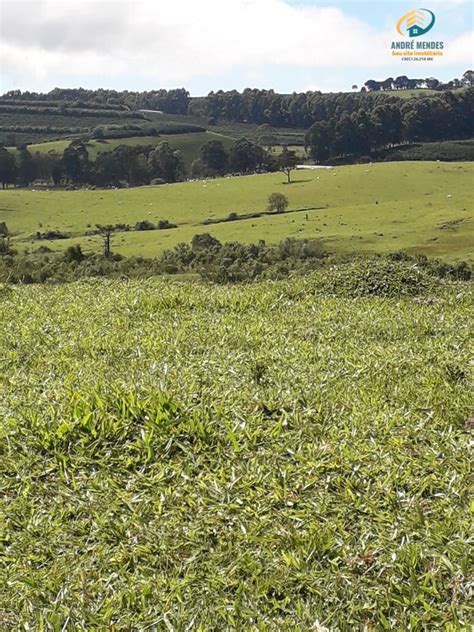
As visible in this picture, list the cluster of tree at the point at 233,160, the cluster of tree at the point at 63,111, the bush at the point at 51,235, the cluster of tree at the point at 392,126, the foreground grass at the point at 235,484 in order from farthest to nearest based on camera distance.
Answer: the cluster of tree at the point at 63,111 < the cluster of tree at the point at 392,126 < the cluster of tree at the point at 233,160 < the bush at the point at 51,235 < the foreground grass at the point at 235,484

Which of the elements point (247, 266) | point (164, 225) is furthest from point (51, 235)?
point (247, 266)

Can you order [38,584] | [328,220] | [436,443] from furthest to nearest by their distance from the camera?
[328,220] < [436,443] < [38,584]

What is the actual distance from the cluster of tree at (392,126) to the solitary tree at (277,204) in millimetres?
46440

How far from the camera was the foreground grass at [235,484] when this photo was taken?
12.5 ft

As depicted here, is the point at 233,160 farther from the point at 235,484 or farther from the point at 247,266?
the point at 235,484

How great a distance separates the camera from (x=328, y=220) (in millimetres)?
63844

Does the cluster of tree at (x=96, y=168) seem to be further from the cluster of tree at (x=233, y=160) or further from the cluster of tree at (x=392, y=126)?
the cluster of tree at (x=392, y=126)

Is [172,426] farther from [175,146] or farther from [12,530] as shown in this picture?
[175,146]

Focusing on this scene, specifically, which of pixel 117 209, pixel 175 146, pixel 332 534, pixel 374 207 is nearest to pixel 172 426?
pixel 332 534

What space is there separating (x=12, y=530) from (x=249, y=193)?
79.6 metres

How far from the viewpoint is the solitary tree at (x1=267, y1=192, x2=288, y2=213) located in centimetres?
7162

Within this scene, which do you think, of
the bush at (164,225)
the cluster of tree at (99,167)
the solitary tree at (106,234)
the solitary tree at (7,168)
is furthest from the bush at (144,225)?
the solitary tree at (7,168)

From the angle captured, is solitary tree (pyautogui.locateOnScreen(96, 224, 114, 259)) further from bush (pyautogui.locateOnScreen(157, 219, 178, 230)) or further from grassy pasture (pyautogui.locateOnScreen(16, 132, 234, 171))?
grassy pasture (pyautogui.locateOnScreen(16, 132, 234, 171))

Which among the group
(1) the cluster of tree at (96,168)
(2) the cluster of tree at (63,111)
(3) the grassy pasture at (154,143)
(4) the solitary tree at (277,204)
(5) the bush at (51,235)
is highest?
(2) the cluster of tree at (63,111)
